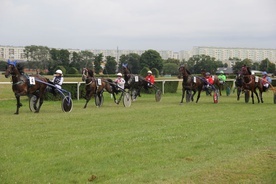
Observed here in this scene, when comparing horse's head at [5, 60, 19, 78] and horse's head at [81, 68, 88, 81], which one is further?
horse's head at [81, 68, 88, 81]

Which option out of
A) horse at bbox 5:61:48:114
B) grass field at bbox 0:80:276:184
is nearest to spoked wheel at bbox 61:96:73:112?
horse at bbox 5:61:48:114

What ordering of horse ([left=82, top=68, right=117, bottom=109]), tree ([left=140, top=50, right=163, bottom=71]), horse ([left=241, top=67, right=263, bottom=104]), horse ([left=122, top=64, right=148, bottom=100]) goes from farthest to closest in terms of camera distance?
1. tree ([left=140, top=50, right=163, bottom=71])
2. horse ([left=122, top=64, right=148, bottom=100])
3. horse ([left=241, top=67, right=263, bottom=104])
4. horse ([left=82, top=68, right=117, bottom=109])

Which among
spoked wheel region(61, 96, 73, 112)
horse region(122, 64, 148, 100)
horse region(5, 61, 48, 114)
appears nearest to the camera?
horse region(5, 61, 48, 114)

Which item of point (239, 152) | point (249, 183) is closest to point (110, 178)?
point (249, 183)

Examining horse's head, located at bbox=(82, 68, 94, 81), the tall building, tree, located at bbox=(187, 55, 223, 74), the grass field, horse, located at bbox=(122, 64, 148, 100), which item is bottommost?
the grass field

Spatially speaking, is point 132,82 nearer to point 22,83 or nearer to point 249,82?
point 249,82

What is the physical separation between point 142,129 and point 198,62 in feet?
250

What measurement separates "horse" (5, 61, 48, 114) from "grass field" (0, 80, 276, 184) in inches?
102

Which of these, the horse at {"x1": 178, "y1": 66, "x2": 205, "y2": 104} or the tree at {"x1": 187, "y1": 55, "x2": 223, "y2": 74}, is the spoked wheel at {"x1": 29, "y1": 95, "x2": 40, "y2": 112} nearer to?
the horse at {"x1": 178, "y1": 66, "x2": 205, "y2": 104}

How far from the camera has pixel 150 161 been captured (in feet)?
20.7

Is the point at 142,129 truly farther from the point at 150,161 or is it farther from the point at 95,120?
the point at 150,161

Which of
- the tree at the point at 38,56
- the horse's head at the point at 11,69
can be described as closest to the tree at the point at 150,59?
the tree at the point at 38,56

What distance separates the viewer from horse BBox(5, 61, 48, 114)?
43.9 feet

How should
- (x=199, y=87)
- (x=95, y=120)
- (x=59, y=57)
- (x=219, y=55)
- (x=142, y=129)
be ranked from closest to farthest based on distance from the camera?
1. (x=142, y=129)
2. (x=95, y=120)
3. (x=199, y=87)
4. (x=59, y=57)
5. (x=219, y=55)
